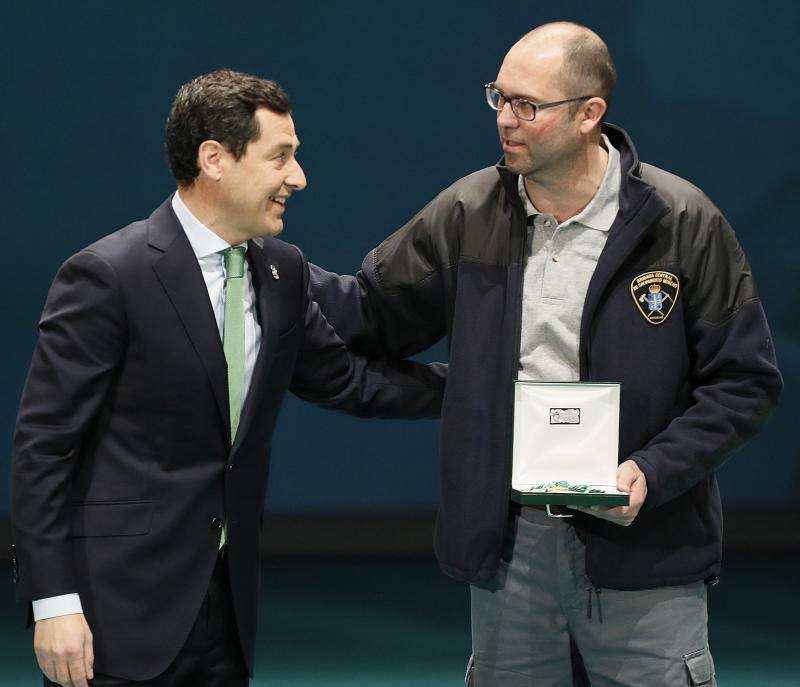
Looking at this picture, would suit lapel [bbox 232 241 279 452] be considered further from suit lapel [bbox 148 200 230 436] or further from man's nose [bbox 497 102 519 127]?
man's nose [bbox 497 102 519 127]

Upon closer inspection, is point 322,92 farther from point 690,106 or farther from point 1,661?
point 1,661

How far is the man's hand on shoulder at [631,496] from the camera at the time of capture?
2.39m

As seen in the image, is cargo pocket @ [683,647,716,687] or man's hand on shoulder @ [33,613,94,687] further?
cargo pocket @ [683,647,716,687]

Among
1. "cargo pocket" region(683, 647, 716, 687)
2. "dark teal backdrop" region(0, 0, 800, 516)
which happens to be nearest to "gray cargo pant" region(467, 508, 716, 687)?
"cargo pocket" region(683, 647, 716, 687)

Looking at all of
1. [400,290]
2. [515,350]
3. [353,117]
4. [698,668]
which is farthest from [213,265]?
[353,117]

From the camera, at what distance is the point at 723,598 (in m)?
4.78

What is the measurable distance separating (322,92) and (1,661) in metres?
2.20

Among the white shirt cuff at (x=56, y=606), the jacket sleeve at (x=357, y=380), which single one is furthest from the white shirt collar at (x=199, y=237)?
the white shirt cuff at (x=56, y=606)

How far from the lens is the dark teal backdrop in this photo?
15.6ft

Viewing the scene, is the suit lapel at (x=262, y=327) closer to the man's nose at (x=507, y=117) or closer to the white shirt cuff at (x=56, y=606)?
the white shirt cuff at (x=56, y=606)

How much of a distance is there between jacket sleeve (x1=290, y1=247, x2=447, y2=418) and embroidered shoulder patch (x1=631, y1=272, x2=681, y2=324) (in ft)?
1.67

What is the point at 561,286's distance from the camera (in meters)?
2.50

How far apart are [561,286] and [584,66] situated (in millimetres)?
409

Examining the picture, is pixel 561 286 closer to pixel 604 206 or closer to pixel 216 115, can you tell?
pixel 604 206
